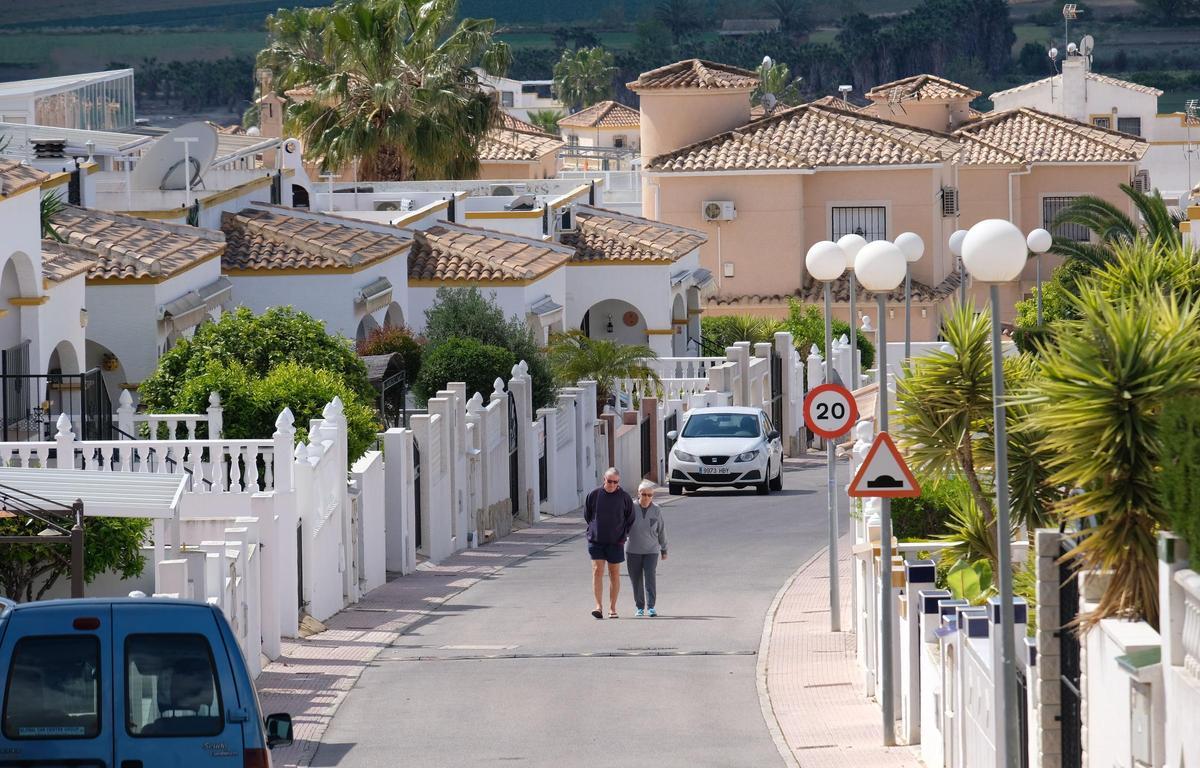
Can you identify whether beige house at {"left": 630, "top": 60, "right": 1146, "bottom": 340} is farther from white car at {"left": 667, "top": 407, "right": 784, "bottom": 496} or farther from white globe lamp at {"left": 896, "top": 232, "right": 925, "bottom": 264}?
white globe lamp at {"left": 896, "top": 232, "right": 925, "bottom": 264}

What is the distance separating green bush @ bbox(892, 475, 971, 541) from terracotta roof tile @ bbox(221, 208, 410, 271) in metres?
17.1

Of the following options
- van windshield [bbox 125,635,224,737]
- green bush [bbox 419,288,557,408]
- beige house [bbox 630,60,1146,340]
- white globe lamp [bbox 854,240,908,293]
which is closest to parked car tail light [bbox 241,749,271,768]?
van windshield [bbox 125,635,224,737]

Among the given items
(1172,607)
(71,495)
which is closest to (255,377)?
(71,495)

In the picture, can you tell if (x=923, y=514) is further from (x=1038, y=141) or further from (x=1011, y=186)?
(x=1038, y=141)

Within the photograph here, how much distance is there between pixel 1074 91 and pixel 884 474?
72.7 meters

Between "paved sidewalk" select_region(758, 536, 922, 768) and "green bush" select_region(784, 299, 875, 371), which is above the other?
"green bush" select_region(784, 299, 875, 371)

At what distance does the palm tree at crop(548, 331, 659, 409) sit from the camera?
115 ft

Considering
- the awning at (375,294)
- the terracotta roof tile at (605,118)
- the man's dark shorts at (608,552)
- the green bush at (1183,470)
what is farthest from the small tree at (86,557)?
the terracotta roof tile at (605,118)

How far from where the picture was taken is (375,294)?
34.4 m

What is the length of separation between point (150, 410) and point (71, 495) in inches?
383

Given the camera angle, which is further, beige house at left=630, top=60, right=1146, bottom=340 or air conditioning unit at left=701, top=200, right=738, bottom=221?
beige house at left=630, top=60, right=1146, bottom=340

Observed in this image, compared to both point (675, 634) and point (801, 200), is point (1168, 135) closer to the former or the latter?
point (801, 200)

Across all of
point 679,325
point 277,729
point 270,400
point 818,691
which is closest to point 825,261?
point 818,691

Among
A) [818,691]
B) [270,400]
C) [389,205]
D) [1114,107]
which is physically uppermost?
[1114,107]
